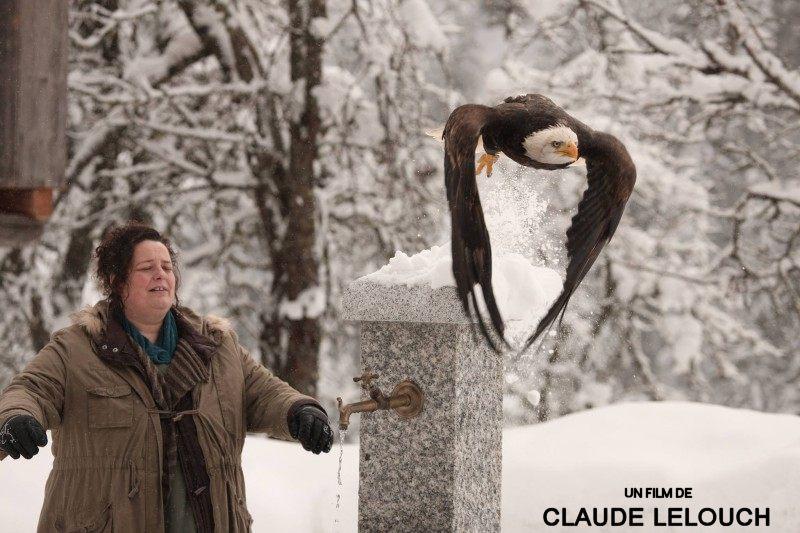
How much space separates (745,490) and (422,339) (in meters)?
1.93

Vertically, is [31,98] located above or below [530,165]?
below

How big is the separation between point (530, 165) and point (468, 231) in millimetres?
620

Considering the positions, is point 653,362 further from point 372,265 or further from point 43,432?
point 43,432

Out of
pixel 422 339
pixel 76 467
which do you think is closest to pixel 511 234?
pixel 422 339

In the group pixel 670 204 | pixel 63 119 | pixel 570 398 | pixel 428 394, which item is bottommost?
pixel 570 398

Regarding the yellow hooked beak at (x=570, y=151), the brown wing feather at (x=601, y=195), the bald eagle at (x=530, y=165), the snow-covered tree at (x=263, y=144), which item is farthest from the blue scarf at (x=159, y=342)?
the snow-covered tree at (x=263, y=144)

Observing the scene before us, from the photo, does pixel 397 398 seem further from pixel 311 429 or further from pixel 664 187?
pixel 664 187

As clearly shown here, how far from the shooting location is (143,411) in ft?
8.94

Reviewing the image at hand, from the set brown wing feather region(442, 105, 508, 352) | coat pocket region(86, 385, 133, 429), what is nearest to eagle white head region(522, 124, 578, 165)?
brown wing feather region(442, 105, 508, 352)

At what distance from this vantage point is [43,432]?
2.42m

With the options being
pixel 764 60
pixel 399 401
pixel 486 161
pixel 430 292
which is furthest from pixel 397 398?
pixel 764 60

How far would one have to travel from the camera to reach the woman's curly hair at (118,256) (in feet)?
9.49

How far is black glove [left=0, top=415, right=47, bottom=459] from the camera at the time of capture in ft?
7.84

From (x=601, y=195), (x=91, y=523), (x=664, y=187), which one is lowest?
(x=91, y=523)
